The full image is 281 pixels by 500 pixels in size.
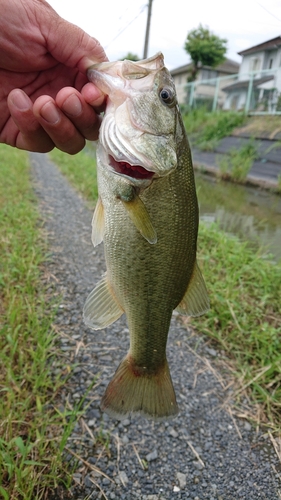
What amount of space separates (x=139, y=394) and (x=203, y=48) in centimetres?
4850

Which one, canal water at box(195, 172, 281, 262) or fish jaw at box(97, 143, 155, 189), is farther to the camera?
canal water at box(195, 172, 281, 262)

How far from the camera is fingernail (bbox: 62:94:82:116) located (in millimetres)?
1677

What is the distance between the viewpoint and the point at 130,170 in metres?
1.56

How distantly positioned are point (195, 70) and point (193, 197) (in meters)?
48.5

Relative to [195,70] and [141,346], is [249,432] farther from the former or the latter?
[195,70]

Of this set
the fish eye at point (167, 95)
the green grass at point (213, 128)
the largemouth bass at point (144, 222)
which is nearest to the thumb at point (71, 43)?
the largemouth bass at point (144, 222)

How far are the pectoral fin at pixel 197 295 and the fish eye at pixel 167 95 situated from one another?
0.73m

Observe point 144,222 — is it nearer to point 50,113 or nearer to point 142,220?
point 142,220

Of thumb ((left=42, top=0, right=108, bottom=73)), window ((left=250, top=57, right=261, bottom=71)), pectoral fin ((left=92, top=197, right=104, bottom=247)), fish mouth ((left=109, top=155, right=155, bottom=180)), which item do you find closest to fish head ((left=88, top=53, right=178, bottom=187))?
fish mouth ((left=109, top=155, right=155, bottom=180))

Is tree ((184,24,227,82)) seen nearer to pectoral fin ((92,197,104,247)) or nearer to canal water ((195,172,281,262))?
canal water ((195,172,281,262))

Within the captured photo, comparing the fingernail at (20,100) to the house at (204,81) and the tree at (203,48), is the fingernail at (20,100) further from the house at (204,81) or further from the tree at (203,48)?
the tree at (203,48)

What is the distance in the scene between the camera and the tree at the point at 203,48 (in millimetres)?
43625

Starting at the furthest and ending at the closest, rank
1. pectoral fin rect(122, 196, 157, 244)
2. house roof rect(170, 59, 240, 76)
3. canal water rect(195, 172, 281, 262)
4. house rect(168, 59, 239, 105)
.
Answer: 1. house roof rect(170, 59, 240, 76)
2. house rect(168, 59, 239, 105)
3. canal water rect(195, 172, 281, 262)
4. pectoral fin rect(122, 196, 157, 244)

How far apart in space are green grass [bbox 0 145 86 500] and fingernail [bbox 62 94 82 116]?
1488mm
